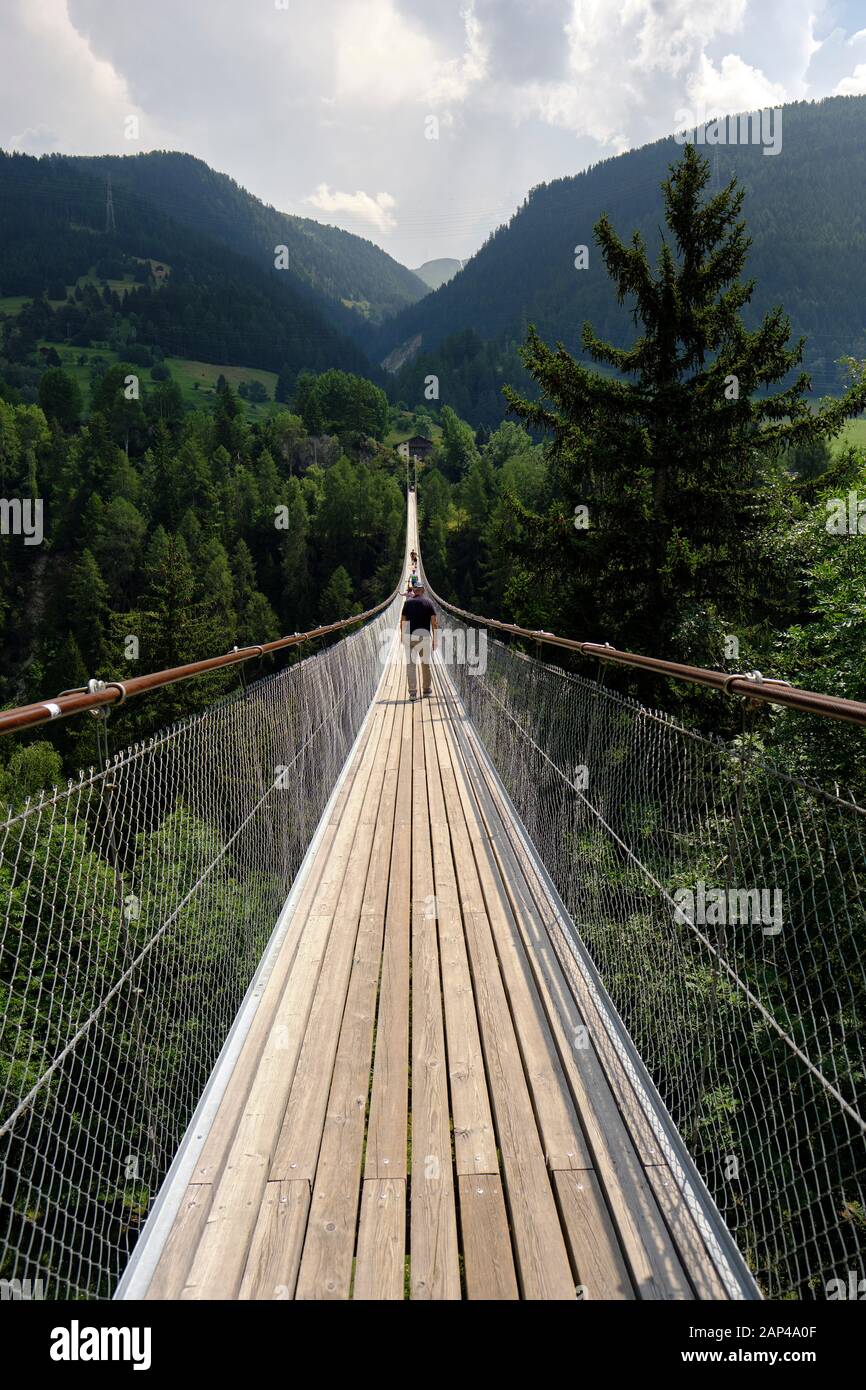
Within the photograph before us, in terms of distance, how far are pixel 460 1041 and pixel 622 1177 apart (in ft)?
2.37

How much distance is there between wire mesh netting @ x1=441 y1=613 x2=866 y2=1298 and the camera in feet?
5.72

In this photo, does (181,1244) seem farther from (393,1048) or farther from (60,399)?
(60,399)

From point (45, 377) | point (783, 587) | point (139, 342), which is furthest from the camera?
point (139, 342)

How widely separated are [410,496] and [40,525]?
33.9 m

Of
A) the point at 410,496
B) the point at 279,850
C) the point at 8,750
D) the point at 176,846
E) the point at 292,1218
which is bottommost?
the point at 8,750

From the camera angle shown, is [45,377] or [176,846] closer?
[176,846]

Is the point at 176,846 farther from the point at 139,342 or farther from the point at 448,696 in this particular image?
the point at 139,342

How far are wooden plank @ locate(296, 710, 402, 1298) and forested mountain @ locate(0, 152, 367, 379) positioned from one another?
12624 cm

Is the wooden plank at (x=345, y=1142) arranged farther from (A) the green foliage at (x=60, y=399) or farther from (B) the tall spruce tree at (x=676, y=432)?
(A) the green foliage at (x=60, y=399)

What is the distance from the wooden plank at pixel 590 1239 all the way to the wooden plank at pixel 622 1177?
0.08 ft

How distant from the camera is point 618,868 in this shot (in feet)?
10.0

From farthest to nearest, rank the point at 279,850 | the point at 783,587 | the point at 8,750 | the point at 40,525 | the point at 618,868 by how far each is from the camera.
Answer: the point at 40,525 < the point at 8,750 < the point at 783,587 < the point at 279,850 < the point at 618,868

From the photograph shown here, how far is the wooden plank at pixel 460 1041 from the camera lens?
2.07 meters

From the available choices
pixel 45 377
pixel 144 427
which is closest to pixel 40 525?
pixel 144 427
